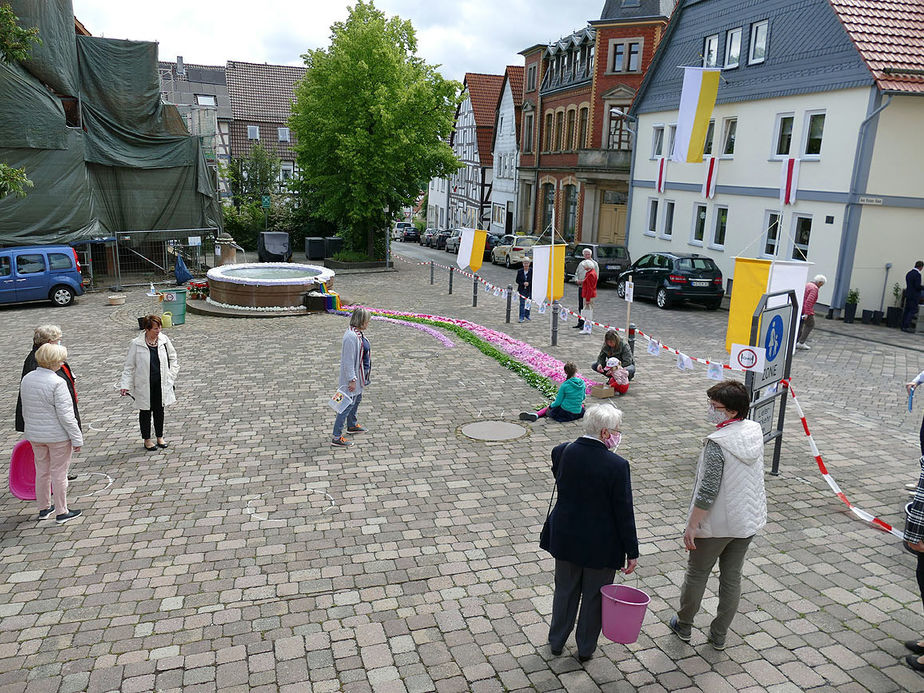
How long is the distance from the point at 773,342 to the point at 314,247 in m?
31.6

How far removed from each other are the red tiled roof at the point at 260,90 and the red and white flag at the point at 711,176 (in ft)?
129

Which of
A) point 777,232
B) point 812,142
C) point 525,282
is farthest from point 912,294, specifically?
point 525,282

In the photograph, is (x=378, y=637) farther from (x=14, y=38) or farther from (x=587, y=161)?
(x=587, y=161)

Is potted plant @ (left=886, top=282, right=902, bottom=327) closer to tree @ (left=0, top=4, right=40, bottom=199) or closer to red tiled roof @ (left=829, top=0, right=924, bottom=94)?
red tiled roof @ (left=829, top=0, right=924, bottom=94)

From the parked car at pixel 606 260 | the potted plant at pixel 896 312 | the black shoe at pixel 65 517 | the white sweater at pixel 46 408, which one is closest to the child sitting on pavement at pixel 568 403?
the black shoe at pixel 65 517

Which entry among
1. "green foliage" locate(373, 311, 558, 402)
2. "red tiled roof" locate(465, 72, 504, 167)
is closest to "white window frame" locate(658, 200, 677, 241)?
"green foliage" locate(373, 311, 558, 402)

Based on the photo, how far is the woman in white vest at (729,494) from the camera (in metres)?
4.64

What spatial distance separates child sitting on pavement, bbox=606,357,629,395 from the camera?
38.1 ft

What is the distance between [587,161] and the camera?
36719 millimetres

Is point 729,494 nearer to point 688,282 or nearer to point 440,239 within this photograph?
point 688,282

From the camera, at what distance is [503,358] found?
46.4ft

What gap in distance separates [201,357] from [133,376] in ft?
19.2

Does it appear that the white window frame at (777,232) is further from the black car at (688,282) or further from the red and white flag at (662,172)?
the red and white flag at (662,172)

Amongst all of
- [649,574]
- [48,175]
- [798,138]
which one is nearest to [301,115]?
[48,175]
